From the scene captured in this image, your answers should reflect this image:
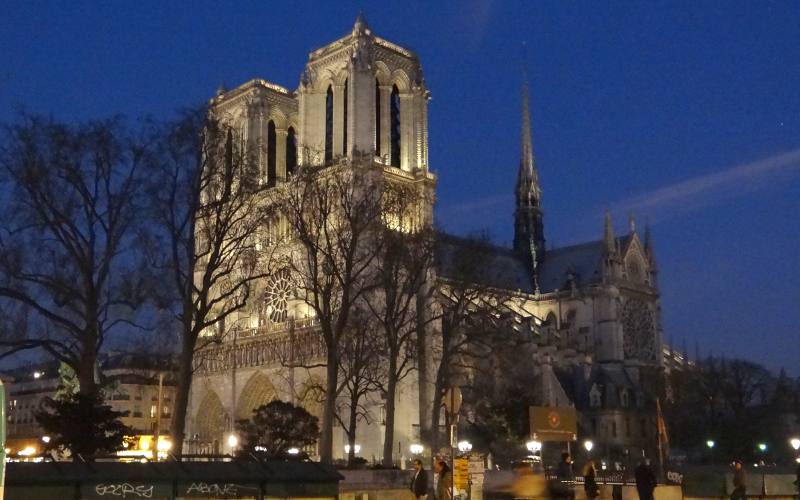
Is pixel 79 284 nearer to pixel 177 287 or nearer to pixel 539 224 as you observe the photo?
pixel 177 287

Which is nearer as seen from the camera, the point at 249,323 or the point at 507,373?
the point at 507,373

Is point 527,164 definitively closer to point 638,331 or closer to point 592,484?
point 638,331

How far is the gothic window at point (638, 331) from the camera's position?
8306 cm

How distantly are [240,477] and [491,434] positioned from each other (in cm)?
Answer: 4108

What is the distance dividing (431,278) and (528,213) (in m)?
44.1

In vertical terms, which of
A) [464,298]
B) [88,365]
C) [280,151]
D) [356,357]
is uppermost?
[280,151]

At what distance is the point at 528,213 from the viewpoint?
9500cm

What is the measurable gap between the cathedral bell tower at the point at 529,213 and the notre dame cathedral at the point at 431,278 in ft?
1.18

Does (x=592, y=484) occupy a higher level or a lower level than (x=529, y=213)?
lower

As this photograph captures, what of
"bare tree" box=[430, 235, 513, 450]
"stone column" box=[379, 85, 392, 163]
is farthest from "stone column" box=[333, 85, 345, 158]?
"bare tree" box=[430, 235, 513, 450]

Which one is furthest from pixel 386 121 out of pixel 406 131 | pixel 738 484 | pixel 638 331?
pixel 738 484

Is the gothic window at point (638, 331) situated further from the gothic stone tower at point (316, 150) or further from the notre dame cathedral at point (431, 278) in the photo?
the gothic stone tower at point (316, 150)

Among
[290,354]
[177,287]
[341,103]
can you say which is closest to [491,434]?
[290,354]

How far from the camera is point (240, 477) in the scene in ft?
49.4
